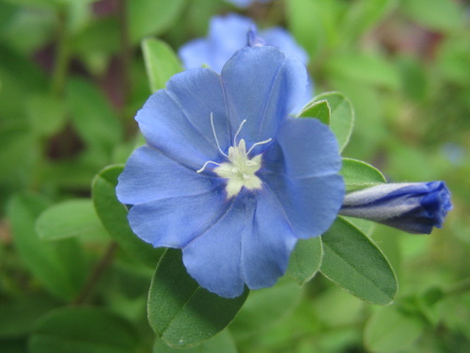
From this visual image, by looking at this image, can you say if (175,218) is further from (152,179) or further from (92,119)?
(92,119)

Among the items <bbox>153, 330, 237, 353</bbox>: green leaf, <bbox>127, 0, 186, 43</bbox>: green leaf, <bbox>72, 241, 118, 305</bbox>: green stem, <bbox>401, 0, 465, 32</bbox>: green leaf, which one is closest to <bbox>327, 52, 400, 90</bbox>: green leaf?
<bbox>401, 0, 465, 32</bbox>: green leaf

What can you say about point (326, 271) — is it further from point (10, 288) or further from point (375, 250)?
point (10, 288)

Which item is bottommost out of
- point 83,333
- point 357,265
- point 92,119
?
point 83,333

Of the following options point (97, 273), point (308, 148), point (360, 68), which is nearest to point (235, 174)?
point (308, 148)

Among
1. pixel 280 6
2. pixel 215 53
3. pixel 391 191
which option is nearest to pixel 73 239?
pixel 215 53

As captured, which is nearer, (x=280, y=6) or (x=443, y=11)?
(x=443, y=11)

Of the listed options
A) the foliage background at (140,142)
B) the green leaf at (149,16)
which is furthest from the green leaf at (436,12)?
the green leaf at (149,16)

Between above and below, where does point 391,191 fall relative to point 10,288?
above
